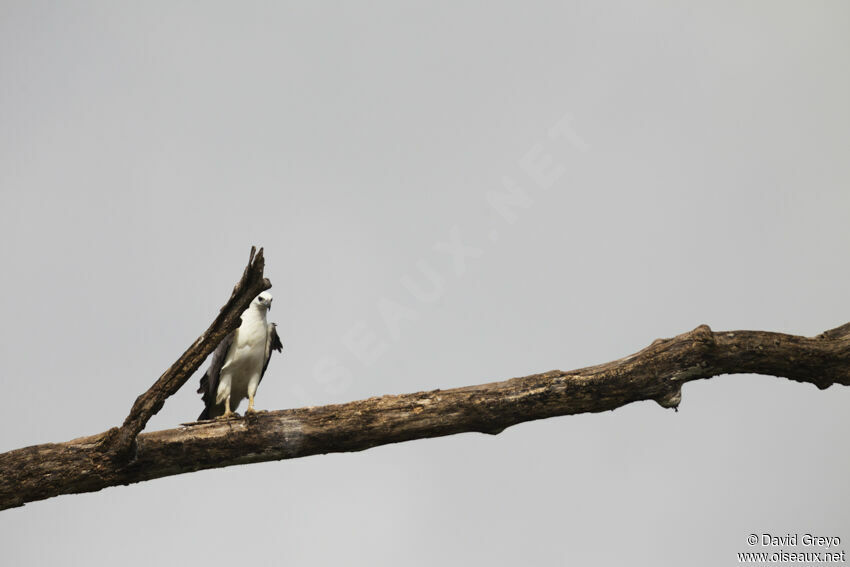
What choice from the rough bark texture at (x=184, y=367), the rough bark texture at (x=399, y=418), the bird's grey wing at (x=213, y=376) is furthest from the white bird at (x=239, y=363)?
the rough bark texture at (x=184, y=367)

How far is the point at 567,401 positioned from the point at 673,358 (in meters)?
0.97

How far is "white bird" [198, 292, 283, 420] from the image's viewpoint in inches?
358

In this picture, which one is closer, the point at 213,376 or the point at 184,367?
the point at 184,367

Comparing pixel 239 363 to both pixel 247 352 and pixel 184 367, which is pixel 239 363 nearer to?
pixel 247 352

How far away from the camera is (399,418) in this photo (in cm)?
655

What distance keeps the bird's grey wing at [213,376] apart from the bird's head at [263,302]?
441 millimetres

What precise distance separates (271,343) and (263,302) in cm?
53

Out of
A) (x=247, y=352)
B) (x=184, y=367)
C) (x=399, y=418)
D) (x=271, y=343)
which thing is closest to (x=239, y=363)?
(x=247, y=352)

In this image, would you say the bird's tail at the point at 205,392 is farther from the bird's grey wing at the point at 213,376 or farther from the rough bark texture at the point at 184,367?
the rough bark texture at the point at 184,367

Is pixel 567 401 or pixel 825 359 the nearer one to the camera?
pixel 567 401

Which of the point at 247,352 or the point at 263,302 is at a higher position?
the point at 263,302

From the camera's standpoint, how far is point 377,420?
21.5 feet

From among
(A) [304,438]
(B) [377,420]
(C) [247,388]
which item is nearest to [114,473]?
(A) [304,438]

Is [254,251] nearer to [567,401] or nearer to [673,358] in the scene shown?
[567,401]
